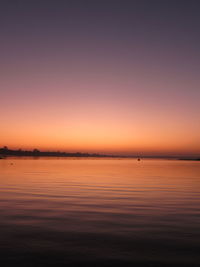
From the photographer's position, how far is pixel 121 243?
13.4m

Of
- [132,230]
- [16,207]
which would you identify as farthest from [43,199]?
[132,230]

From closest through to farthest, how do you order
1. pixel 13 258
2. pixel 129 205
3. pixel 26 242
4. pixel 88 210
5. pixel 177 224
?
pixel 13 258 < pixel 26 242 < pixel 177 224 < pixel 88 210 < pixel 129 205

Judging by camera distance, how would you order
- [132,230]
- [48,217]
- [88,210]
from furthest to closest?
[88,210]
[48,217]
[132,230]

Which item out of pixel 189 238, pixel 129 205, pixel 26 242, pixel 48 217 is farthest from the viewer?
pixel 129 205

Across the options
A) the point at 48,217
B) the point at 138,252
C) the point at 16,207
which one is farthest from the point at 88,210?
the point at 138,252

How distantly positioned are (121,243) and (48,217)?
24.2 feet

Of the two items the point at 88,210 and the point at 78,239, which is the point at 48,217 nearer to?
the point at 88,210

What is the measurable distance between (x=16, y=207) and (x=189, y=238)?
46.4 feet

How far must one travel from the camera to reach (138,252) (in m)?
12.2

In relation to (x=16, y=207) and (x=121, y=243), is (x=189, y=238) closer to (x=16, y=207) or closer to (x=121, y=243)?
(x=121, y=243)

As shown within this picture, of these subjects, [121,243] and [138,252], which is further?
[121,243]

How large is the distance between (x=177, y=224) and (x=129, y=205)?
743cm

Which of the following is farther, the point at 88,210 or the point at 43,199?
the point at 43,199

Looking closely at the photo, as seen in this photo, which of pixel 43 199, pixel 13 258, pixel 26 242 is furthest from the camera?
pixel 43 199
